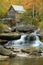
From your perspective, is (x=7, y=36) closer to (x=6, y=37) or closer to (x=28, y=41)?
(x=6, y=37)

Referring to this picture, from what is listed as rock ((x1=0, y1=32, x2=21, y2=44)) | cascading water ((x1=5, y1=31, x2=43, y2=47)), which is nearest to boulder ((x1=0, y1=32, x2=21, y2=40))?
rock ((x1=0, y1=32, x2=21, y2=44))

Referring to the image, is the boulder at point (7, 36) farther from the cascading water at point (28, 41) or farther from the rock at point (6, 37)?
the cascading water at point (28, 41)

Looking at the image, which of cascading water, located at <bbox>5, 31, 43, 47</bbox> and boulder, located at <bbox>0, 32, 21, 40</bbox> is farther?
cascading water, located at <bbox>5, 31, 43, 47</bbox>

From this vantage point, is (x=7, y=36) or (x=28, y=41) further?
(x=28, y=41)

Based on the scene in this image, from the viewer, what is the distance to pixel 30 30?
34781mm

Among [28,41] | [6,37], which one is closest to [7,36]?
[6,37]

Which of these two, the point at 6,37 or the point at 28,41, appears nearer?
the point at 6,37

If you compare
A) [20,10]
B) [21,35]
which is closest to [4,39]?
[21,35]

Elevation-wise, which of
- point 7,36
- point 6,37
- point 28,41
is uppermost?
point 7,36

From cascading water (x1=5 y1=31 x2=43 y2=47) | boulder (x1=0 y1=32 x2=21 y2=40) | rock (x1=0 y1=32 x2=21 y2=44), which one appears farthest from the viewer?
cascading water (x1=5 y1=31 x2=43 y2=47)


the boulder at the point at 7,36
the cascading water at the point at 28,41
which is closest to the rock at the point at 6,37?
the boulder at the point at 7,36

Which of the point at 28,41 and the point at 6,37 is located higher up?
the point at 6,37

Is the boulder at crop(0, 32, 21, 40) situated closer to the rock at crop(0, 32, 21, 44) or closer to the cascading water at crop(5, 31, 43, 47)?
the rock at crop(0, 32, 21, 44)

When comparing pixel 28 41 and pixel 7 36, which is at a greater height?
pixel 7 36
